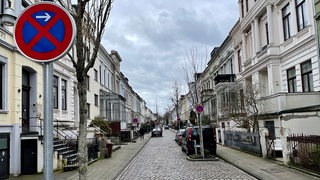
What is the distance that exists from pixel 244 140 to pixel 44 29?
75.9ft

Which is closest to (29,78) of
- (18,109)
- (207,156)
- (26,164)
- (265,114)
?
(18,109)

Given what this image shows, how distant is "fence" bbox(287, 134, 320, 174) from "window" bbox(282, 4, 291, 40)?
12108 millimetres

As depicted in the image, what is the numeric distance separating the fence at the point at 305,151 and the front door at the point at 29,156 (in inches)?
429

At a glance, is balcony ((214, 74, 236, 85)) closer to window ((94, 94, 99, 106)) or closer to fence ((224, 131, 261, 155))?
fence ((224, 131, 261, 155))

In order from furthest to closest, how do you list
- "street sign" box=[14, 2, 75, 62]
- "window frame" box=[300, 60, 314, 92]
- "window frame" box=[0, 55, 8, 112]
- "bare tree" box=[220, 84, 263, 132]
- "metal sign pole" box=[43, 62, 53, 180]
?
"bare tree" box=[220, 84, 263, 132] < "window frame" box=[300, 60, 314, 92] < "window frame" box=[0, 55, 8, 112] < "street sign" box=[14, 2, 75, 62] < "metal sign pole" box=[43, 62, 53, 180]

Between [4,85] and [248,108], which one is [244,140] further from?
[4,85]

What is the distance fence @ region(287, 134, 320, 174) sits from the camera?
13829 mm

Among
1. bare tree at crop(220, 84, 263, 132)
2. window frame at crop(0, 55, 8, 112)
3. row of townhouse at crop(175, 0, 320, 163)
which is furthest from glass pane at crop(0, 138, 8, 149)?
bare tree at crop(220, 84, 263, 132)

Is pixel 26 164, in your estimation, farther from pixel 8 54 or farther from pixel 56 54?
pixel 56 54

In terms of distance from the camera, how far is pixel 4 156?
15305 mm

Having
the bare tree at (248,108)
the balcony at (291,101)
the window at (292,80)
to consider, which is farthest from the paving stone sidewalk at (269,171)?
the bare tree at (248,108)

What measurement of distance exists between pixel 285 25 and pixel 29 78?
17481 mm

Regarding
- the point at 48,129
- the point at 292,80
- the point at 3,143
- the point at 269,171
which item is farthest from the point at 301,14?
the point at 48,129

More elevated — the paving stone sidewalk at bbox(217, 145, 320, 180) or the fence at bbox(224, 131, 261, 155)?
the fence at bbox(224, 131, 261, 155)
